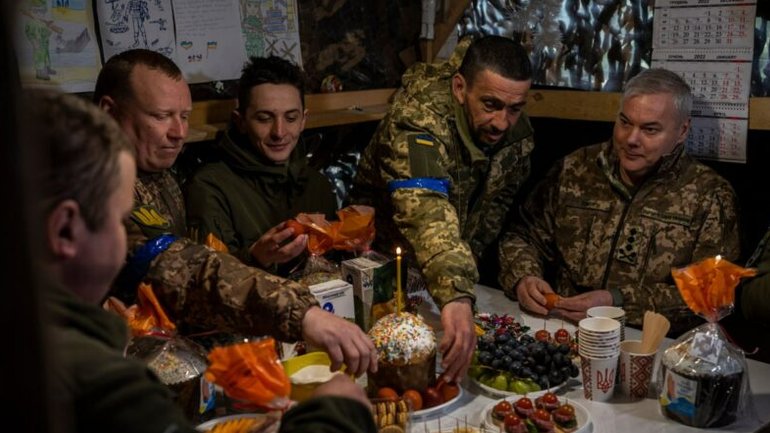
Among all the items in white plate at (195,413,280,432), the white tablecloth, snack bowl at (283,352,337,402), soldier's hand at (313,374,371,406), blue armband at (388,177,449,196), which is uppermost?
blue armband at (388,177,449,196)

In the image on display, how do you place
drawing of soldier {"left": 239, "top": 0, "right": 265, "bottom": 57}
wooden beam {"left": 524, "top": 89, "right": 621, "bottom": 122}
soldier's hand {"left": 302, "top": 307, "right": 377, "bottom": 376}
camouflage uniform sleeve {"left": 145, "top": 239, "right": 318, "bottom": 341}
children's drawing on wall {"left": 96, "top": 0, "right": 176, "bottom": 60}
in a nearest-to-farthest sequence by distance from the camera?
soldier's hand {"left": 302, "top": 307, "right": 377, "bottom": 376}
camouflage uniform sleeve {"left": 145, "top": 239, "right": 318, "bottom": 341}
children's drawing on wall {"left": 96, "top": 0, "right": 176, "bottom": 60}
drawing of soldier {"left": 239, "top": 0, "right": 265, "bottom": 57}
wooden beam {"left": 524, "top": 89, "right": 621, "bottom": 122}

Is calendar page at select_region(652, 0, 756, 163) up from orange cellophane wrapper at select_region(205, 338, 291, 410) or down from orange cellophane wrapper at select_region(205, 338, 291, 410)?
up

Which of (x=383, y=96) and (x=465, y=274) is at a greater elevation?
(x=383, y=96)

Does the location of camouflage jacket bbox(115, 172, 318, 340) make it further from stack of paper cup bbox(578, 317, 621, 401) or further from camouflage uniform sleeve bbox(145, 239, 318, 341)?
stack of paper cup bbox(578, 317, 621, 401)

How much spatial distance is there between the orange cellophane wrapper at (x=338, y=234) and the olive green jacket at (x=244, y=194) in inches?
12.3

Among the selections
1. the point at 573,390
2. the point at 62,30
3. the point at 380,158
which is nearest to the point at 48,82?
the point at 62,30

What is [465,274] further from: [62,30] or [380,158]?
[62,30]

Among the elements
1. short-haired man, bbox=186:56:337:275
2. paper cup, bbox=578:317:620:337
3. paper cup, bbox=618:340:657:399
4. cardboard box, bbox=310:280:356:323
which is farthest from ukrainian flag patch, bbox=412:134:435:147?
paper cup, bbox=618:340:657:399

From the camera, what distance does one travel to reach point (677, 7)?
300 cm

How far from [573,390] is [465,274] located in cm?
43

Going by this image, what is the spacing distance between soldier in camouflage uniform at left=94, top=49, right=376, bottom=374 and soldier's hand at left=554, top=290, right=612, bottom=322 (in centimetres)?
101

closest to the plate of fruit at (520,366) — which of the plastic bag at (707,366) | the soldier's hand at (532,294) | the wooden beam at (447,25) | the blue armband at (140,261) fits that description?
the plastic bag at (707,366)

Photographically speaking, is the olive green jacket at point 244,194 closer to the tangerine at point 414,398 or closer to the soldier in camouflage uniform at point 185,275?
the soldier in camouflage uniform at point 185,275

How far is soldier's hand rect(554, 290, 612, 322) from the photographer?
2388 millimetres
